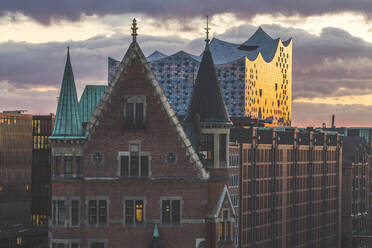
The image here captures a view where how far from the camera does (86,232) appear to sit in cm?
6438

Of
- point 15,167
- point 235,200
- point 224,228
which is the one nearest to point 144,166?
point 224,228

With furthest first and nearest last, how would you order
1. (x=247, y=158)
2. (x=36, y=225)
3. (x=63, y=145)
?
(x=36, y=225)
(x=247, y=158)
(x=63, y=145)

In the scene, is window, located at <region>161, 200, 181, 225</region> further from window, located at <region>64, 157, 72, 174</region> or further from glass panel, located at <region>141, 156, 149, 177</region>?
window, located at <region>64, 157, 72, 174</region>

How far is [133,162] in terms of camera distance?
64.6 m

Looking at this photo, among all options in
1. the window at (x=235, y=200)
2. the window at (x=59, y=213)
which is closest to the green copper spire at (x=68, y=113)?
the window at (x=59, y=213)

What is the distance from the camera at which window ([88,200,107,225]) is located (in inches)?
2539

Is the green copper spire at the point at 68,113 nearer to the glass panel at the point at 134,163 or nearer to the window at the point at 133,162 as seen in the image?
the window at the point at 133,162

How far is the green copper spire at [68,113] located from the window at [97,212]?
5.62 meters

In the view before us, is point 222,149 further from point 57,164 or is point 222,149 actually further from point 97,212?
point 57,164

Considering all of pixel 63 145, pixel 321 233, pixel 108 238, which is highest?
pixel 63 145

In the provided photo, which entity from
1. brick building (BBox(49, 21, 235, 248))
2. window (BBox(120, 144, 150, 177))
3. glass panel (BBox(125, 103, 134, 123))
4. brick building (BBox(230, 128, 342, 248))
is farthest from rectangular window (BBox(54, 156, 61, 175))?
brick building (BBox(230, 128, 342, 248))

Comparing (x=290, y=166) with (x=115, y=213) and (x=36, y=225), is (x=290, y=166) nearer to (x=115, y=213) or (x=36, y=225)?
(x=36, y=225)

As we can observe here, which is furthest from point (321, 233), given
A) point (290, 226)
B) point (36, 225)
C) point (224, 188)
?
point (224, 188)

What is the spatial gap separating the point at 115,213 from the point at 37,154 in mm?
112936
